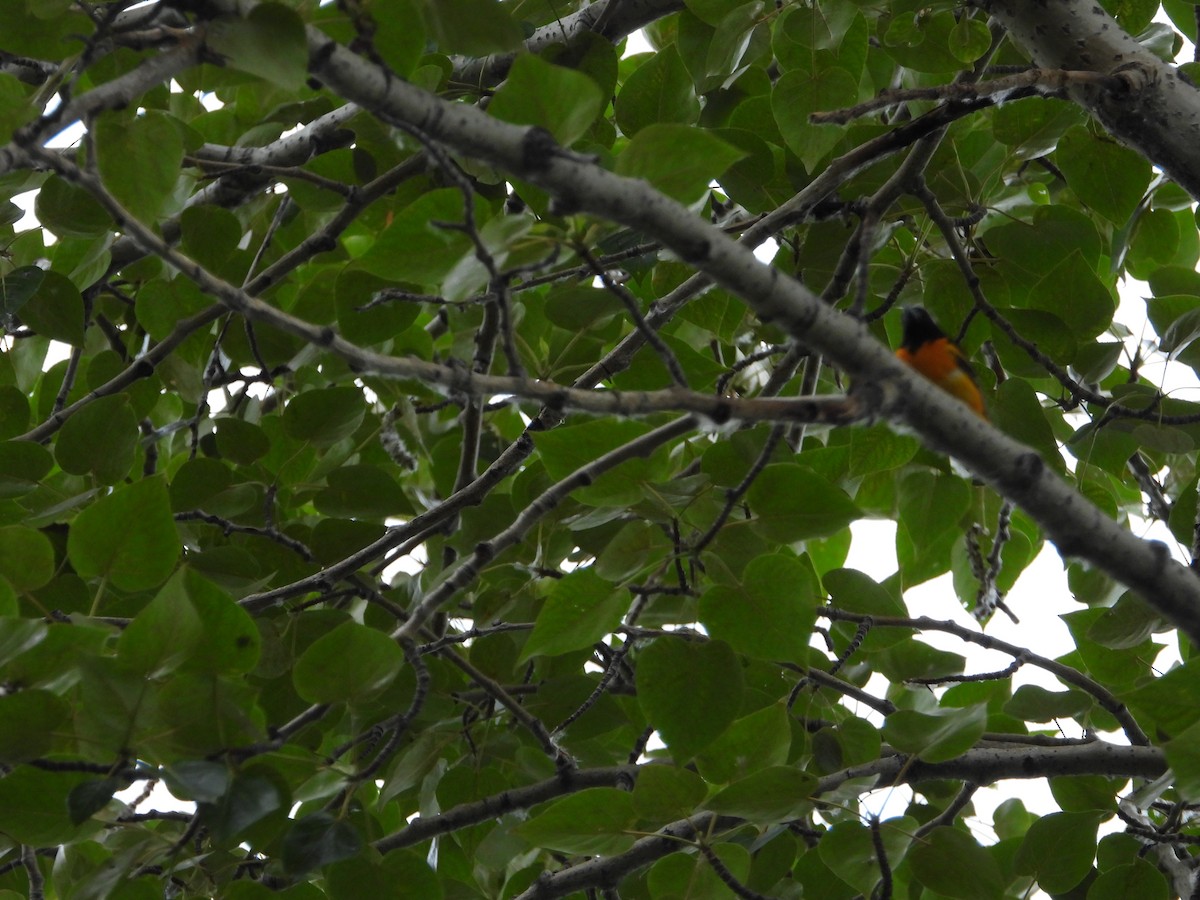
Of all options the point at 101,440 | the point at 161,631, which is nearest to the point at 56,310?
the point at 101,440

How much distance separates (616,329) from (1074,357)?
36.8 inches

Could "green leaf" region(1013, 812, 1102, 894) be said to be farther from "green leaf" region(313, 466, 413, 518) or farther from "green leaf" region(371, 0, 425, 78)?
"green leaf" region(371, 0, 425, 78)

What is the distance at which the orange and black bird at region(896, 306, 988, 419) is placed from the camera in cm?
259

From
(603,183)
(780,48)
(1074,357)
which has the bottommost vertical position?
(603,183)

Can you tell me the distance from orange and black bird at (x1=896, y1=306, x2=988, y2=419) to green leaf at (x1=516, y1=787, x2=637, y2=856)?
1324 mm

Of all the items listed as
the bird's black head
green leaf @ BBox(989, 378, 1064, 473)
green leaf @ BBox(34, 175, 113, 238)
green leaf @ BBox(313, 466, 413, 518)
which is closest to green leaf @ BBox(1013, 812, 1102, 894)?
green leaf @ BBox(989, 378, 1064, 473)

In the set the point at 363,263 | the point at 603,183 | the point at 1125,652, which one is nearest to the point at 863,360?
the point at 603,183

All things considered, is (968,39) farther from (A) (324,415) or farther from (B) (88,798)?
(B) (88,798)

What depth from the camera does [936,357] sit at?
2.71 meters

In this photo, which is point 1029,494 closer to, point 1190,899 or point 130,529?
point 1190,899

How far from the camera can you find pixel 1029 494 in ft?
4.47

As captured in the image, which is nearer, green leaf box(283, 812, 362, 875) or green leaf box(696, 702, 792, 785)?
green leaf box(283, 812, 362, 875)

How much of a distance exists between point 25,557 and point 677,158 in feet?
3.62

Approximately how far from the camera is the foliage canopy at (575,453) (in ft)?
4.08
